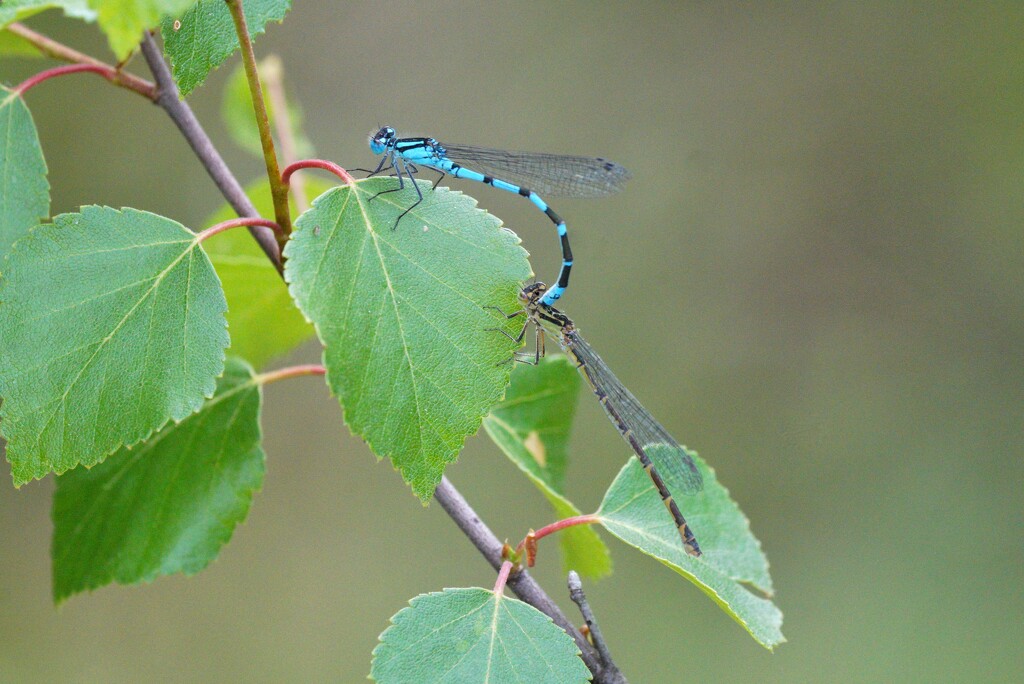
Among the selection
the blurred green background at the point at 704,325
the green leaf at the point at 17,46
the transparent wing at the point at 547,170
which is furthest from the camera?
the blurred green background at the point at 704,325

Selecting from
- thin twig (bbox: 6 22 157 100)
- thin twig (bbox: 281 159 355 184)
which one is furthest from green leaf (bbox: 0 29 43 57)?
thin twig (bbox: 281 159 355 184)

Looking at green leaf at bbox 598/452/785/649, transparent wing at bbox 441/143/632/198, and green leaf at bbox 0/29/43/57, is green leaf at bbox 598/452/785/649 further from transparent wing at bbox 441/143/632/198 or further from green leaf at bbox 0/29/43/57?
green leaf at bbox 0/29/43/57

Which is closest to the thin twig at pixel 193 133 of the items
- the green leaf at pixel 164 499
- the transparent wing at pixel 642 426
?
the green leaf at pixel 164 499

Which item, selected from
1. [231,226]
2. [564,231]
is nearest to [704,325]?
[564,231]

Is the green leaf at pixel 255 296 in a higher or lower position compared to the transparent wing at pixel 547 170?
higher

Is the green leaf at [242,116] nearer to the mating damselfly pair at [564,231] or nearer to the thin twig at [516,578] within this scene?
the mating damselfly pair at [564,231]

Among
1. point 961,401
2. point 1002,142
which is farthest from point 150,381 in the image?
point 1002,142

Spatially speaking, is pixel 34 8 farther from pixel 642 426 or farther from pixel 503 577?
pixel 642 426
